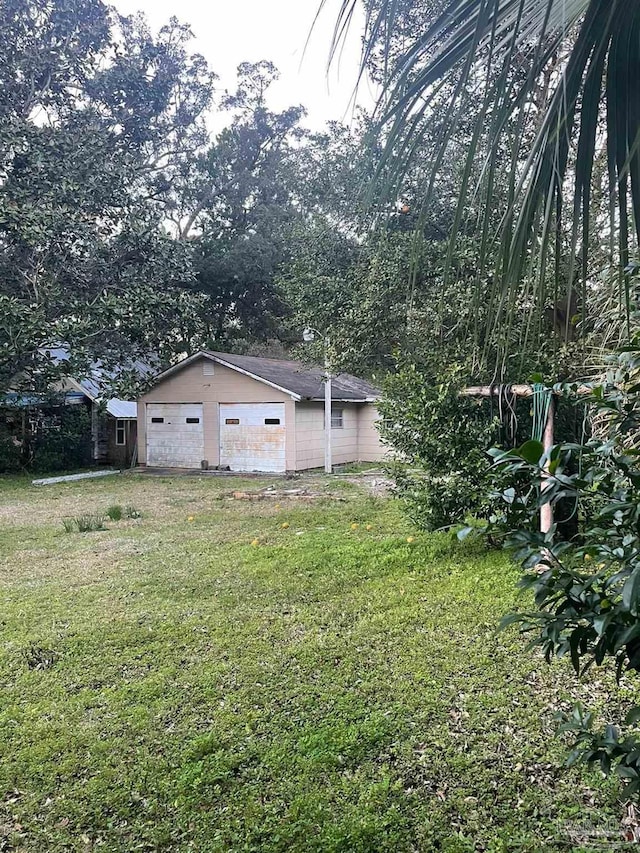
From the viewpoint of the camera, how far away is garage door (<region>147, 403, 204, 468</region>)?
48.5ft

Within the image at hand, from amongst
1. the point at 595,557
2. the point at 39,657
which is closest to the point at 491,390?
the point at 595,557

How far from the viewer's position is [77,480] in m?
12.9

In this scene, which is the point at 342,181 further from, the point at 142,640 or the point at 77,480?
the point at 77,480

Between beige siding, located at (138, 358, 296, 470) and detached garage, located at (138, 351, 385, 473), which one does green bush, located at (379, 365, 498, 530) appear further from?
beige siding, located at (138, 358, 296, 470)

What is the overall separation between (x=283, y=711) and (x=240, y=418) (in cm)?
1170

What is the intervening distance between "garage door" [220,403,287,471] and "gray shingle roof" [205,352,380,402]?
677 mm

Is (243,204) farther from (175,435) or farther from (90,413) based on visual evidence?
(175,435)

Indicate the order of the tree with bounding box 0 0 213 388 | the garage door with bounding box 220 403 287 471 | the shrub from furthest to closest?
the garage door with bounding box 220 403 287 471, the tree with bounding box 0 0 213 388, the shrub

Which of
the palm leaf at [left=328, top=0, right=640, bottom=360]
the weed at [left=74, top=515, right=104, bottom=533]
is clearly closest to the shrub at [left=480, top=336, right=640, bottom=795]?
the palm leaf at [left=328, top=0, right=640, bottom=360]

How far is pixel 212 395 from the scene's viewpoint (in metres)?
14.5

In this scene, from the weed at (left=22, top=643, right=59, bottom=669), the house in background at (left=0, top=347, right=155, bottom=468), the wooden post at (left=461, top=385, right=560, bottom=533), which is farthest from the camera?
the house in background at (left=0, top=347, right=155, bottom=468)

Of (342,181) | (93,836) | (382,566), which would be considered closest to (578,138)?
(93,836)

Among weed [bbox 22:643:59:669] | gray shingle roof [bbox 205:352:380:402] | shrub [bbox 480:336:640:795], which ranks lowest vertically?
weed [bbox 22:643:59:669]

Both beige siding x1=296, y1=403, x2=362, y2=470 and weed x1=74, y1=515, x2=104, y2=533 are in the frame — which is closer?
weed x1=74, y1=515, x2=104, y2=533
